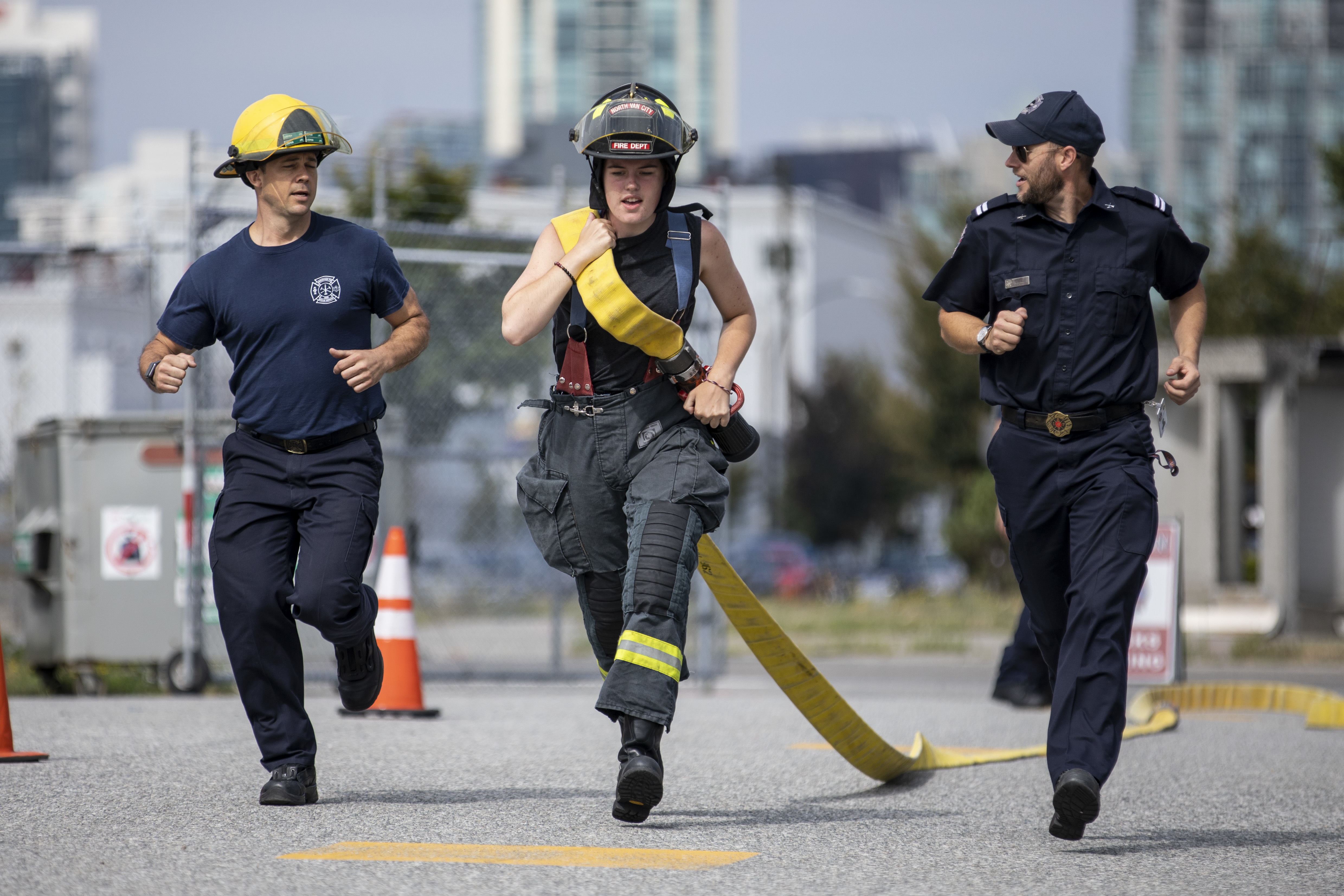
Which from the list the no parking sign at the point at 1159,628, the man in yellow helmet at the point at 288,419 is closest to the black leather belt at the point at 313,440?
the man in yellow helmet at the point at 288,419

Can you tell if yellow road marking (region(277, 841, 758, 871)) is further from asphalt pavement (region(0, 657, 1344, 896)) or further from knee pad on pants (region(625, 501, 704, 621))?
knee pad on pants (region(625, 501, 704, 621))

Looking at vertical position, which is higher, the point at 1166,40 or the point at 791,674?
the point at 1166,40

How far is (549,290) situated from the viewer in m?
4.86

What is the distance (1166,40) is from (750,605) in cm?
17431

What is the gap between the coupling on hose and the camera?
4949mm

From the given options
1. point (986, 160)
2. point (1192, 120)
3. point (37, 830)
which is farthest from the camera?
point (1192, 120)

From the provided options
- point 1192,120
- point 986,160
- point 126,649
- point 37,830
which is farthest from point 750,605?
point 1192,120

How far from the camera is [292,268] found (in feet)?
17.5

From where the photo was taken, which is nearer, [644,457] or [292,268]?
[644,457]

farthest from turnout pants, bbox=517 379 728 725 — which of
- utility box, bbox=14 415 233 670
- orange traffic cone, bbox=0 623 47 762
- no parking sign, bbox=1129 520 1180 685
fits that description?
utility box, bbox=14 415 233 670

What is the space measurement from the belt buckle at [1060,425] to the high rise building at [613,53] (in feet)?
553

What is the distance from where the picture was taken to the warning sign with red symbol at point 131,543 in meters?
10.7

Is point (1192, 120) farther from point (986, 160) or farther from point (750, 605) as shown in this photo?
point (750, 605)

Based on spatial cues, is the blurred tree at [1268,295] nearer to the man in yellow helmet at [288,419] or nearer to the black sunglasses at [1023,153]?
the black sunglasses at [1023,153]
